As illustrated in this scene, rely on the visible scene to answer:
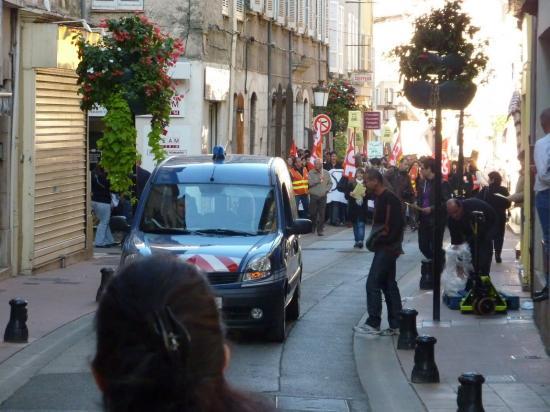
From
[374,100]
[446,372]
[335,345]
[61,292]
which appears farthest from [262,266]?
[374,100]

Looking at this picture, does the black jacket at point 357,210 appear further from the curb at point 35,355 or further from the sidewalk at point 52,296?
the curb at point 35,355

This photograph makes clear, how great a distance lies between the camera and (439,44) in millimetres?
17594

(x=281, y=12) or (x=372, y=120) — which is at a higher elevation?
(x=281, y=12)

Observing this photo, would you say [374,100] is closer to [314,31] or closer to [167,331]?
[314,31]

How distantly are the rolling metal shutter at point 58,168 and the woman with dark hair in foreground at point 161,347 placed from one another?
698 inches

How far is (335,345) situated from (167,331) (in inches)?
426

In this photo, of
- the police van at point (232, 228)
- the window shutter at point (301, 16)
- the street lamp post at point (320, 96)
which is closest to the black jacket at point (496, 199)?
the police van at point (232, 228)

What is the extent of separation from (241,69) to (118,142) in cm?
1680

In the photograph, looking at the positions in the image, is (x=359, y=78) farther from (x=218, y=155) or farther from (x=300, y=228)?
(x=300, y=228)

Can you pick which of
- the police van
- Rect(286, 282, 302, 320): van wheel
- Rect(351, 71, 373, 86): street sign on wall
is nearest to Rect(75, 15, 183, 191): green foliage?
the police van

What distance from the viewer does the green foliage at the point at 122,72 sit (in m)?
19.1

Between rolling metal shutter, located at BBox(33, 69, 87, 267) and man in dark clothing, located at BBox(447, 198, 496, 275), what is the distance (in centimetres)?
721

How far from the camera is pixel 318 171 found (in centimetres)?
3156

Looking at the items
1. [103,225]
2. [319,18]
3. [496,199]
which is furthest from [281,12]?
[496,199]
